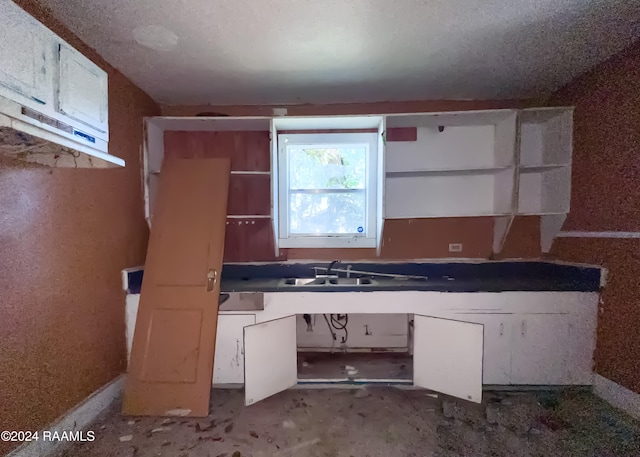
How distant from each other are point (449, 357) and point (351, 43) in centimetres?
201

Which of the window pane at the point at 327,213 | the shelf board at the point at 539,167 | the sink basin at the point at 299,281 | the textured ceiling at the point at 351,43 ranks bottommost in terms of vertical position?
the sink basin at the point at 299,281

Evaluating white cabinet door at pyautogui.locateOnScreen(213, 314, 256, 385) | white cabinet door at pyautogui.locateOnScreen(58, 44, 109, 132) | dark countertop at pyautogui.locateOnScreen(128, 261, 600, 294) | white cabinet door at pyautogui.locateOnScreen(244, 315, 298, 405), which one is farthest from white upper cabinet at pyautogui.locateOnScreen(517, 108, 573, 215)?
white cabinet door at pyautogui.locateOnScreen(58, 44, 109, 132)

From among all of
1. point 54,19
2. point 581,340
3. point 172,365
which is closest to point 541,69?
point 581,340

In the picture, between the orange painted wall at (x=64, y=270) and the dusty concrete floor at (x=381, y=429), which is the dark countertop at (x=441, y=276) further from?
the dusty concrete floor at (x=381, y=429)

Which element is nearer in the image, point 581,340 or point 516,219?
point 581,340

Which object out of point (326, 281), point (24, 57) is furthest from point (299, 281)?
point (24, 57)

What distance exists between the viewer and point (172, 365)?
7.84 ft

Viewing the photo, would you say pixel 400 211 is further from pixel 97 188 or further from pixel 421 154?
pixel 97 188

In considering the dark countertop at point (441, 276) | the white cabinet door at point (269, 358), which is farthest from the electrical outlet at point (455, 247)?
the white cabinet door at point (269, 358)

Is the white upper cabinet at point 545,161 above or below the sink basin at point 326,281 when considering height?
above

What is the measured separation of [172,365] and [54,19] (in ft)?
6.66

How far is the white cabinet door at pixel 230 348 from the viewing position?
2580 mm

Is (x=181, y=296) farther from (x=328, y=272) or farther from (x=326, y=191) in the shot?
(x=326, y=191)

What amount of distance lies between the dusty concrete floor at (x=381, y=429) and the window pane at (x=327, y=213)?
50.1 inches
